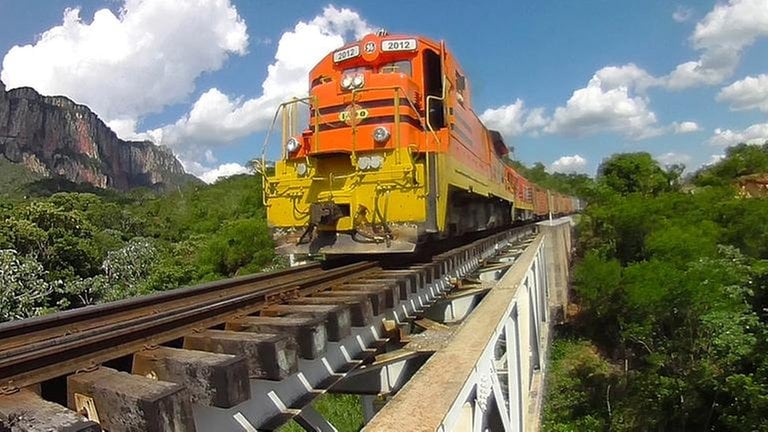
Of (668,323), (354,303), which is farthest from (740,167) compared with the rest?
(354,303)

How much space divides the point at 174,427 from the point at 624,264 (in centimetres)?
3375

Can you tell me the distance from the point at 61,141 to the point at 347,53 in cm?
16323

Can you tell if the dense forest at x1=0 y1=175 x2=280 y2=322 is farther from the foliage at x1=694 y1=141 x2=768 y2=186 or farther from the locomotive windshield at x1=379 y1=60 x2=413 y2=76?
the foliage at x1=694 y1=141 x2=768 y2=186

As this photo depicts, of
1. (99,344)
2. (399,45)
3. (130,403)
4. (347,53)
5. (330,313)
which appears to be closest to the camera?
(130,403)

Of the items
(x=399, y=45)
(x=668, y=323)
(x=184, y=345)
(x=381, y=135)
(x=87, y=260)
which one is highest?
(x=399, y=45)

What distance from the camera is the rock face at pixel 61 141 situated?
135250mm

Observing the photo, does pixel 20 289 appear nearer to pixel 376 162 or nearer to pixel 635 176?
pixel 376 162

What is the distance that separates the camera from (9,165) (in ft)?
404

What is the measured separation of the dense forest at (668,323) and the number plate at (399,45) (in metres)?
13.0

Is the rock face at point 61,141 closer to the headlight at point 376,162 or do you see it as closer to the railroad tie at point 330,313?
the headlight at point 376,162

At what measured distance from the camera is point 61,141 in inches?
5807

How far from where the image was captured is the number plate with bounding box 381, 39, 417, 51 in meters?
7.81

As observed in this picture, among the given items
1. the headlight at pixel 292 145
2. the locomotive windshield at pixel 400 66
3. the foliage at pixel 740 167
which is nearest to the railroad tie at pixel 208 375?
the headlight at pixel 292 145

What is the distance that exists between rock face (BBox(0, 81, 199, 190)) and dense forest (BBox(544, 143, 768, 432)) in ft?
415
